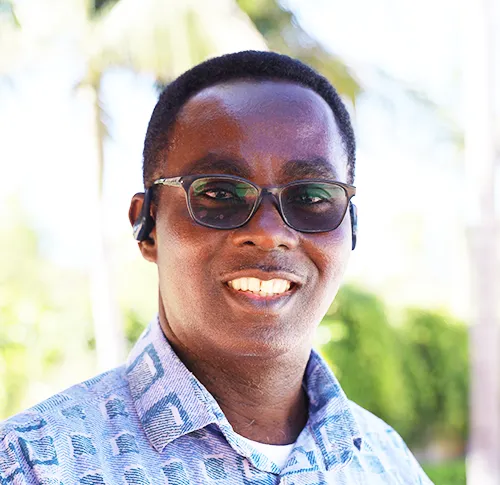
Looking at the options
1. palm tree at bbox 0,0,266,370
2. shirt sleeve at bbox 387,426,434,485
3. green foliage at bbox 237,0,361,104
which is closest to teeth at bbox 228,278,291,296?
shirt sleeve at bbox 387,426,434,485

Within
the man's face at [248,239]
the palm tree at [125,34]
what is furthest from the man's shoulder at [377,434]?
the palm tree at [125,34]

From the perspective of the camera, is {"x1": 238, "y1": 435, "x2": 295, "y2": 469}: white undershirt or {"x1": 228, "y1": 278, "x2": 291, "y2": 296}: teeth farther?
{"x1": 238, "y1": 435, "x2": 295, "y2": 469}: white undershirt

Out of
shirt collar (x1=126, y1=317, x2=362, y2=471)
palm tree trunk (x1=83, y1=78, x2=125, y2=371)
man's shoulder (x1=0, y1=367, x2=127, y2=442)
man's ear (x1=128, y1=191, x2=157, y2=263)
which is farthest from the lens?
palm tree trunk (x1=83, y1=78, x2=125, y2=371)

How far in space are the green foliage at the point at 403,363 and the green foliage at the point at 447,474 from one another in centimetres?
67

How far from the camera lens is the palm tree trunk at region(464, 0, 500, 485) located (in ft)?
26.9

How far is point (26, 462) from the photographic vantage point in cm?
172

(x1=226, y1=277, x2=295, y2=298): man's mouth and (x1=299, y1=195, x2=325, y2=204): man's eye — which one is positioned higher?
(x1=299, y1=195, x2=325, y2=204): man's eye

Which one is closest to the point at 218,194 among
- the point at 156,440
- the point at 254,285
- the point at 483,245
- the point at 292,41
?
the point at 254,285

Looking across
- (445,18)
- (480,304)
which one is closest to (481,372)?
(480,304)

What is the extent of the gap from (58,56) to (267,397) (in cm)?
1079

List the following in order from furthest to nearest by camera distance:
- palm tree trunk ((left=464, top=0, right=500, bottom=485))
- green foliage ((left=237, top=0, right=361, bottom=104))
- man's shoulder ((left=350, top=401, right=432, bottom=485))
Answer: green foliage ((left=237, top=0, right=361, bottom=104)) < palm tree trunk ((left=464, top=0, right=500, bottom=485)) < man's shoulder ((left=350, top=401, right=432, bottom=485))

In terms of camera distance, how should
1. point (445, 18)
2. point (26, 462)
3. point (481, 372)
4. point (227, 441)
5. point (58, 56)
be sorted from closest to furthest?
point (26, 462), point (227, 441), point (481, 372), point (58, 56), point (445, 18)

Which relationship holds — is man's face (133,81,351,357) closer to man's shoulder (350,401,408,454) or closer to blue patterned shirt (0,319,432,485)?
blue patterned shirt (0,319,432,485)

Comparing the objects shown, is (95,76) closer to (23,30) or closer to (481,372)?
(23,30)
